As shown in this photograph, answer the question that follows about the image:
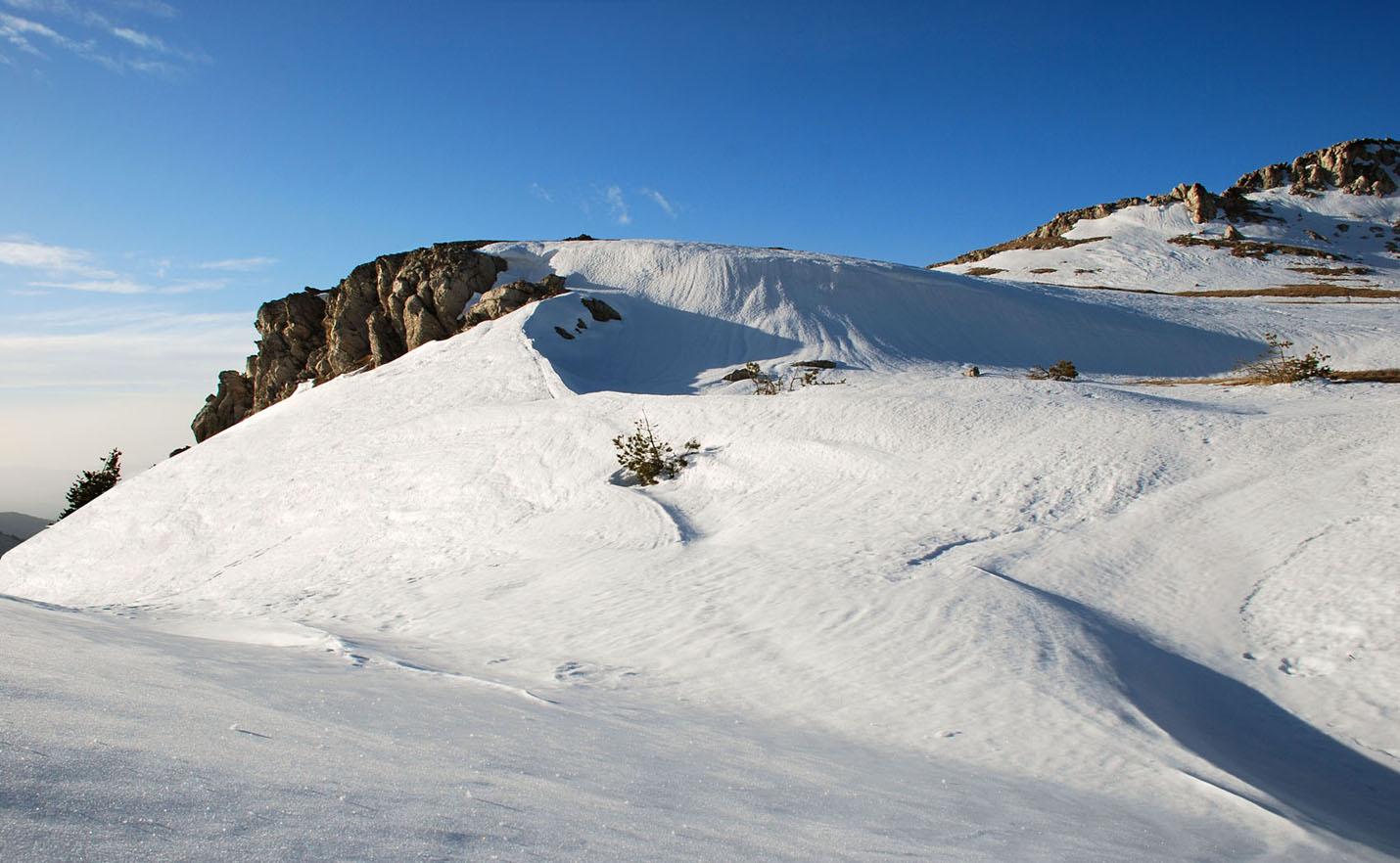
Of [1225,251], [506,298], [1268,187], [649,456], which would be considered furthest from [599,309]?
[1268,187]

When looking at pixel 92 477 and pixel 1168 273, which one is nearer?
pixel 92 477

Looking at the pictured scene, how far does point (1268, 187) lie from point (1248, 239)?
26.0 m

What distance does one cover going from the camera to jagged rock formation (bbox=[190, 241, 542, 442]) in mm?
26938

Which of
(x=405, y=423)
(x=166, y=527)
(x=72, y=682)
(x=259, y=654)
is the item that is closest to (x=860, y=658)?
(x=259, y=654)

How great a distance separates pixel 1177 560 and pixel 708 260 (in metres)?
23.8

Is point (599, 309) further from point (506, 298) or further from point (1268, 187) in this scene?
point (1268, 187)

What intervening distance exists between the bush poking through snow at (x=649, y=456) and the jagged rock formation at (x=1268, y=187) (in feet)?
193

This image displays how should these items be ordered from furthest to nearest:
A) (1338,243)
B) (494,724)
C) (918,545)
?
(1338,243), (918,545), (494,724)

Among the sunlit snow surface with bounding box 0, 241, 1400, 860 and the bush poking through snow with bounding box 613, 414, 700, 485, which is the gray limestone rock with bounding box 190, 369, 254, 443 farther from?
the bush poking through snow with bounding box 613, 414, 700, 485

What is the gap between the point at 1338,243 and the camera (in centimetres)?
5791

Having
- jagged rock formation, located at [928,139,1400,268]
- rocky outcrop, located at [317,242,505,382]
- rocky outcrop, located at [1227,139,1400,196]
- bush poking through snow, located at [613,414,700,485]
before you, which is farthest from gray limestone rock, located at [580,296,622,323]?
rocky outcrop, located at [1227,139,1400,196]

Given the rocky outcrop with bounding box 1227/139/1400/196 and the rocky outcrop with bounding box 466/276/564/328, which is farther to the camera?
the rocky outcrop with bounding box 1227/139/1400/196

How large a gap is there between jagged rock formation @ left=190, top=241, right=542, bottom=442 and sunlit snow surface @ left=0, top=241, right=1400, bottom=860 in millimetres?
12260

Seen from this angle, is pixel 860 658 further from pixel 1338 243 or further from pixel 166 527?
pixel 1338 243
